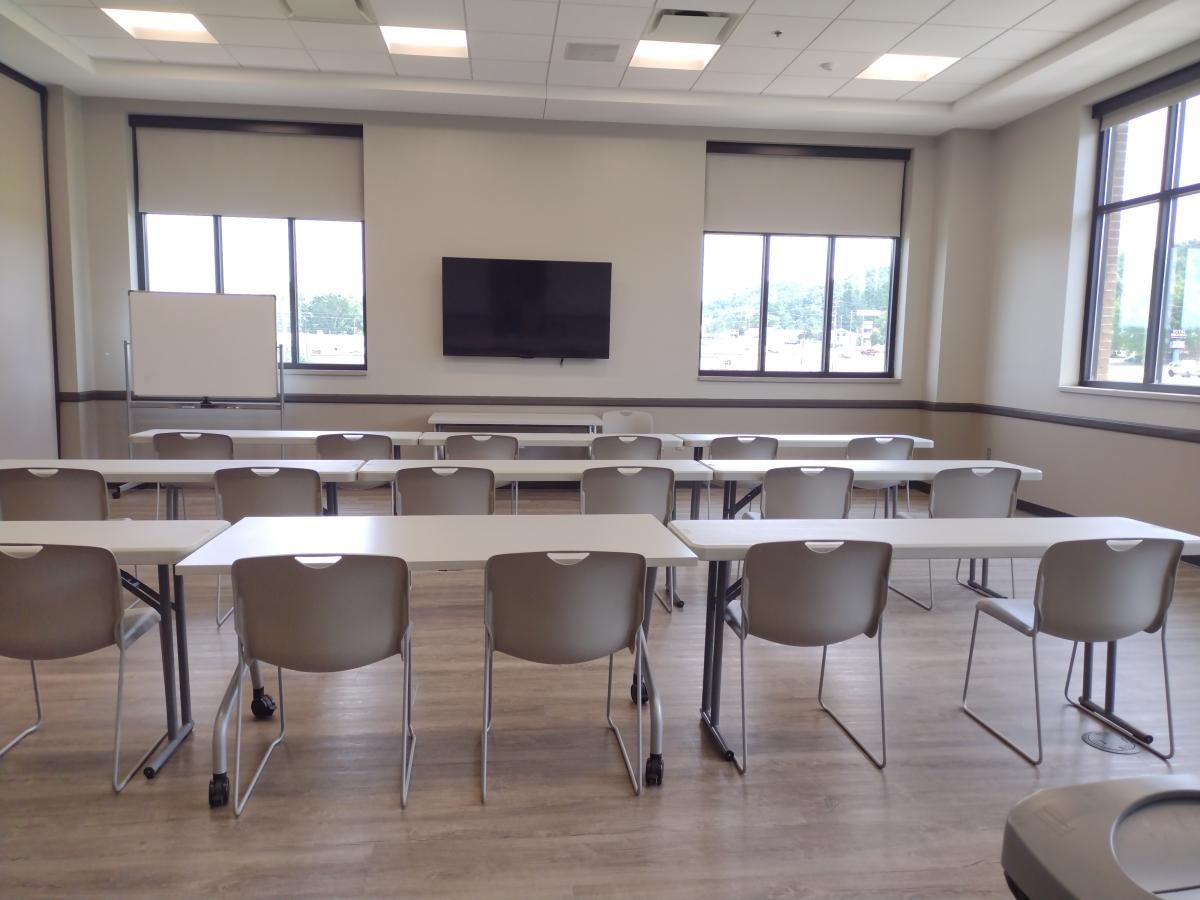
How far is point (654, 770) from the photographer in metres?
2.45

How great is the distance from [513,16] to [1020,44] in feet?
12.1

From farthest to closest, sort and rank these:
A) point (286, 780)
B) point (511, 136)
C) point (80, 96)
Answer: point (511, 136), point (80, 96), point (286, 780)

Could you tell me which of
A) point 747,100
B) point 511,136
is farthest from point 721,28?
point 511,136

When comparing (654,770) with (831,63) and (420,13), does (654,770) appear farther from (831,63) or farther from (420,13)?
(831,63)

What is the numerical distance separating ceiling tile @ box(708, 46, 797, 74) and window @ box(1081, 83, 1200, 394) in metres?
2.59

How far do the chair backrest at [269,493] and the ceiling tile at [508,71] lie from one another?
4101mm

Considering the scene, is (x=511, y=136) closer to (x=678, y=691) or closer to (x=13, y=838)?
(x=678, y=691)

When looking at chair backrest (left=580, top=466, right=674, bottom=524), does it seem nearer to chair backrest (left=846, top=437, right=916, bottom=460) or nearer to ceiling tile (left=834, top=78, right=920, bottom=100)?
chair backrest (left=846, top=437, right=916, bottom=460)

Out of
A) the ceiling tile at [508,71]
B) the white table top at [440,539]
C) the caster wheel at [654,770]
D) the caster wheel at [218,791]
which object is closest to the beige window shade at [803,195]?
the ceiling tile at [508,71]

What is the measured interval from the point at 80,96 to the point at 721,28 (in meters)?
5.71

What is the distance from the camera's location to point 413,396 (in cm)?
762

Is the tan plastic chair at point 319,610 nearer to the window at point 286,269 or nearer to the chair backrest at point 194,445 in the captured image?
the chair backrest at point 194,445

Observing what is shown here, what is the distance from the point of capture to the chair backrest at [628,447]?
506 cm

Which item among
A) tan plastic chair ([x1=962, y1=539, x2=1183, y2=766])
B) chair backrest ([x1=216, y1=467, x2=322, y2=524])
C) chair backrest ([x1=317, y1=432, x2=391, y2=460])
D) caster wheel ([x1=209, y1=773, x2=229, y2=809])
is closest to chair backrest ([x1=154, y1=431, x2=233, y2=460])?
chair backrest ([x1=317, y1=432, x2=391, y2=460])
